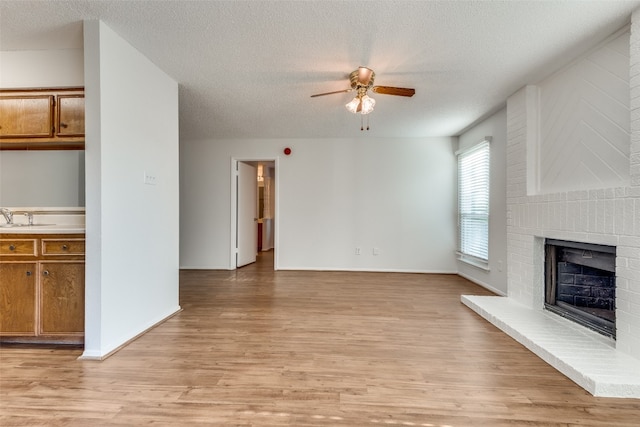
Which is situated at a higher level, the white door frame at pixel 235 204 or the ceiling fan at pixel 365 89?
the ceiling fan at pixel 365 89

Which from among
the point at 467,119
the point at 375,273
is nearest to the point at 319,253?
the point at 375,273

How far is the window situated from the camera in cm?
450

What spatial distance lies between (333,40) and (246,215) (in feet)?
14.0

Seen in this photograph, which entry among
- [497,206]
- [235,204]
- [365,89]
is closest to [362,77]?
[365,89]

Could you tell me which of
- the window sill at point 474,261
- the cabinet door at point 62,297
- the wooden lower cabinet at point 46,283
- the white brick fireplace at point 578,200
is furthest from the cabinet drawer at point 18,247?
the window sill at point 474,261

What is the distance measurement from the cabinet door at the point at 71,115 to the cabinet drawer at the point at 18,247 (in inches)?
36.3

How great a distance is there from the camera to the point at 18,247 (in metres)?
2.42

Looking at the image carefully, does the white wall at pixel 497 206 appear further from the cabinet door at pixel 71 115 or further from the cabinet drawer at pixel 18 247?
the cabinet drawer at pixel 18 247

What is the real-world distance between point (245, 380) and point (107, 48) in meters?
2.62

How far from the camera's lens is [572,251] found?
2.83 metres

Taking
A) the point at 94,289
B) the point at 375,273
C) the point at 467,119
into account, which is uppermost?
the point at 467,119

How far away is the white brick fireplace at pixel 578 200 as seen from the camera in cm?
207

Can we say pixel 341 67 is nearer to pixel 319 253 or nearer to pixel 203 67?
pixel 203 67

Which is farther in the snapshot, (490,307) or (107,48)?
(490,307)
